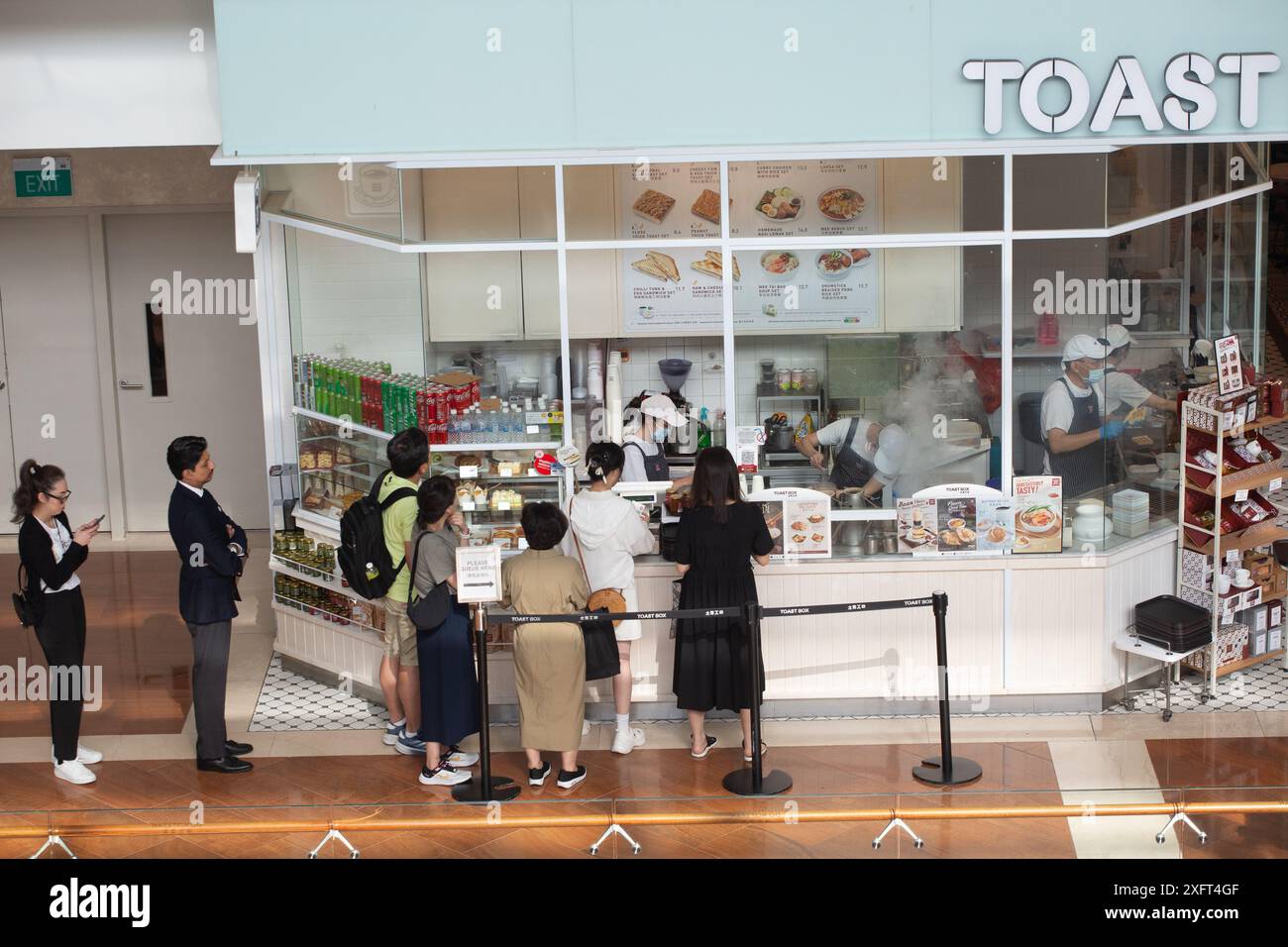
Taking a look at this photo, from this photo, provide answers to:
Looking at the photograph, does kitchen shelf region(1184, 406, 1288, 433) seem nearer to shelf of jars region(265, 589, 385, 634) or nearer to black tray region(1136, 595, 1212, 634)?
black tray region(1136, 595, 1212, 634)

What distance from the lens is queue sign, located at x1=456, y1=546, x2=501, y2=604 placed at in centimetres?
637

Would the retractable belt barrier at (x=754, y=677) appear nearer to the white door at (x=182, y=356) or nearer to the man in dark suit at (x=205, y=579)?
the man in dark suit at (x=205, y=579)

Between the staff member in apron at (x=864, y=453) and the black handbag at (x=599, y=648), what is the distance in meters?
1.56

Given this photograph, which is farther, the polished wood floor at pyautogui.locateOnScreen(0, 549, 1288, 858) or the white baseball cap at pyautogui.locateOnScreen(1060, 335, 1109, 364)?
the white baseball cap at pyautogui.locateOnScreen(1060, 335, 1109, 364)

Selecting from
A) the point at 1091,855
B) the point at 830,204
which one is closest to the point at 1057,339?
the point at 830,204

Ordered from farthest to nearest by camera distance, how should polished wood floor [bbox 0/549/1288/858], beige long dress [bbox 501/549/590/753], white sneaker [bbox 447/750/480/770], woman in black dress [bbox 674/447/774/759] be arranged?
white sneaker [bbox 447/750/480/770] < woman in black dress [bbox 674/447/774/759] < beige long dress [bbox 501/549/590/753] < polished wood floor [bbox 0/549/1288/858]

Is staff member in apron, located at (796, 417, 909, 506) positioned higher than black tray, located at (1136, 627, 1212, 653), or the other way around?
staff member in apron, located at (796, 417, 909, 506)

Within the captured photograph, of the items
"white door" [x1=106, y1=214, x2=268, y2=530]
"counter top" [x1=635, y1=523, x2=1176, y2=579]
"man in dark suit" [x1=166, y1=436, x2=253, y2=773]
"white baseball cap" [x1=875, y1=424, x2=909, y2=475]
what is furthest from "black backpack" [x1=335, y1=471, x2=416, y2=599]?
"white door" [x1=106, y1=214, x2=268, y2=530]

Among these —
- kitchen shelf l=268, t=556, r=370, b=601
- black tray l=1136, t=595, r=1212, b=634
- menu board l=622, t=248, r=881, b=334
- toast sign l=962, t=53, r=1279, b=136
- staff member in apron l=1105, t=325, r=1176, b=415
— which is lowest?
black tray l=1136, t=595, r=1212, b=634

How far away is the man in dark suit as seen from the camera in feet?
22.0

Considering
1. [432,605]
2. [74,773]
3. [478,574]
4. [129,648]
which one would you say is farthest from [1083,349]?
[129,648]

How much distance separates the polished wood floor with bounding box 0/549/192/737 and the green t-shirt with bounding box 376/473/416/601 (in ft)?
5.61

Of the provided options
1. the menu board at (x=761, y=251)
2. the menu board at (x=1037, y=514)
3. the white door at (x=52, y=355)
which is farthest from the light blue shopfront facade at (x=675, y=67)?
the white door at (x=52, y=355)

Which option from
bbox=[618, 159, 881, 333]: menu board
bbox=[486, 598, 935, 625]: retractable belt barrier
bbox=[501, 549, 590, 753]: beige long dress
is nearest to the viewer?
bbox=[486, 598, 935, 625]: retractable belt barrier
